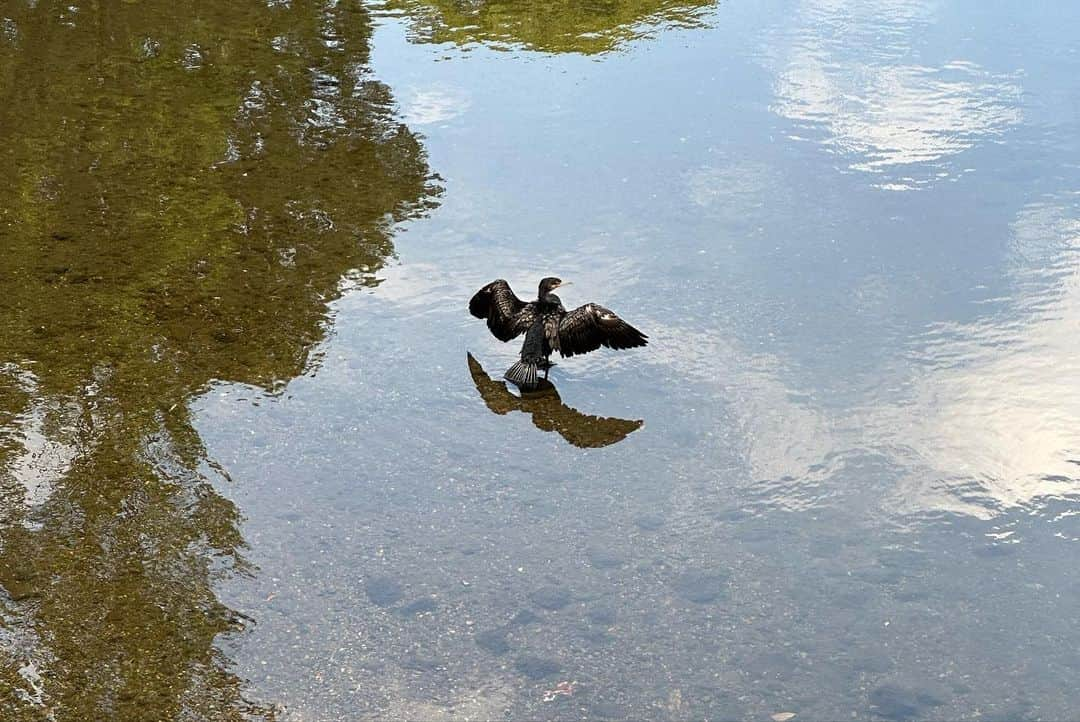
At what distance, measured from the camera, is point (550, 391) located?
7613mm

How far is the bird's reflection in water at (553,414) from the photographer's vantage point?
23.4 feet

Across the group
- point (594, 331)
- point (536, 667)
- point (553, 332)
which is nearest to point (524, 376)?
point (553, 332)

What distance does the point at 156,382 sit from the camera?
765 cm

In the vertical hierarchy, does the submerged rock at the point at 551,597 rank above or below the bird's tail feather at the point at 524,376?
below

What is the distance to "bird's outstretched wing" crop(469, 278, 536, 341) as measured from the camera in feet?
25.3

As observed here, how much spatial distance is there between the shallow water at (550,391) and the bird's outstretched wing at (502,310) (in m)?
0.21

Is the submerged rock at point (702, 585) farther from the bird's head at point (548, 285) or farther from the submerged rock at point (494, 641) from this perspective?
the bird's head at point (548, 285)

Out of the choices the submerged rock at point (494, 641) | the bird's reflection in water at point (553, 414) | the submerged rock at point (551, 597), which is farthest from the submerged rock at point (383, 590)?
the bird's reflection in water at point (553, 414)

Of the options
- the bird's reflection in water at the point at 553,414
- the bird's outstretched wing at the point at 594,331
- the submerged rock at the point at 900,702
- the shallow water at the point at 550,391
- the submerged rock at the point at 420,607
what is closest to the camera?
the submerged rock at the point at 900,702

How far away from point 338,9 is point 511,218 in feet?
19.2

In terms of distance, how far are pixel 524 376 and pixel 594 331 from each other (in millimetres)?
473

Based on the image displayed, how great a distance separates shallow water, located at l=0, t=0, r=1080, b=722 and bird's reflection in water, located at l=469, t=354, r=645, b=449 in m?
0.03

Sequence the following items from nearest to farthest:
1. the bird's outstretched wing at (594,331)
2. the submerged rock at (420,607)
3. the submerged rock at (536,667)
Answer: the submerged rock at (536,667) → the submerged rock at (420,607) → the bird's outstretched wing at (594,331)

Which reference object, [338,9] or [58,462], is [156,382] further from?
[338,9]
